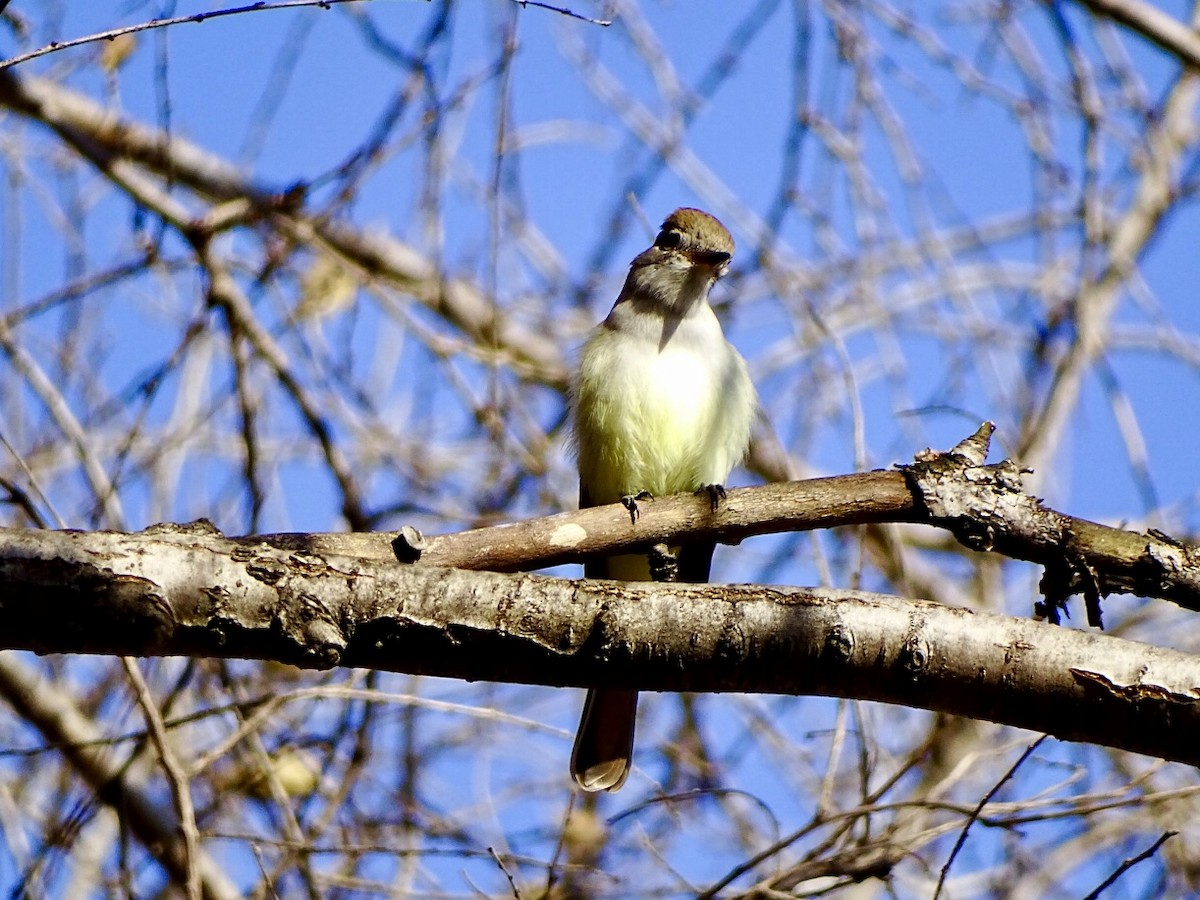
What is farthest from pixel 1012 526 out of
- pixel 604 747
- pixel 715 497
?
pixel 604 747

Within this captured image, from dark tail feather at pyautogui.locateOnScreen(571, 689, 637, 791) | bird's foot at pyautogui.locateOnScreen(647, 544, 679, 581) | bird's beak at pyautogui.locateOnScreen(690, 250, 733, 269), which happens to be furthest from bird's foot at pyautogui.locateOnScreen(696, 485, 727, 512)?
bird's beak at pyautogui.locateOnScreen(690, 250, 733, 269)

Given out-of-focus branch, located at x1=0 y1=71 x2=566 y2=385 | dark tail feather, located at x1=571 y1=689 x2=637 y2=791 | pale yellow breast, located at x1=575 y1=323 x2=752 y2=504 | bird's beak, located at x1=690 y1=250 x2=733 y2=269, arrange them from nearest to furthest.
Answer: dark tail feather, located at x1=571 y1=689 x2=637 y2=791 → pale yellow breast, located at x1=575 y1=323 x2=752 y2=504 → out-of-focus branch, located at x1=0 y1=71 x2=566 y2=385 → bird's beak, located at x1=690 y1=250 x2=733 y2=269

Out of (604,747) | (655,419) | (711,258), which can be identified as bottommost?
(604,747)

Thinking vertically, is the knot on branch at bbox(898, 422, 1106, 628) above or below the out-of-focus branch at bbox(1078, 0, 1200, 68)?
below

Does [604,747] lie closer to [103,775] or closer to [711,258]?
[103,775]

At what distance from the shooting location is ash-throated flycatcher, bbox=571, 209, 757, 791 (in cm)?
468

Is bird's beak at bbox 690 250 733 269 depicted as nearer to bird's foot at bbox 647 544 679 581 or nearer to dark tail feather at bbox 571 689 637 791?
dark tail feather at bbox 571 689 637 791

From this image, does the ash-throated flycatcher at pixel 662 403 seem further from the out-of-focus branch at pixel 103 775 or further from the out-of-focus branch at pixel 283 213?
the out-of-focus branch at pixel 103 775

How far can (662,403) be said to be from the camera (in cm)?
468

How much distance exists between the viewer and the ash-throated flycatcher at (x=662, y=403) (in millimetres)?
4676

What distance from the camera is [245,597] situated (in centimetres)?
235

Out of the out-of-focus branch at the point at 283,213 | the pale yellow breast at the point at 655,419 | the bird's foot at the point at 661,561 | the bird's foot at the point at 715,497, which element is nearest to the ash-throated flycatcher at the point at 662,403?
the pale yellow breast at the point at 655,419

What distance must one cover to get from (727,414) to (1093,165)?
1.99 meters

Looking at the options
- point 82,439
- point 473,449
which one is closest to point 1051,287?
point 473,449
